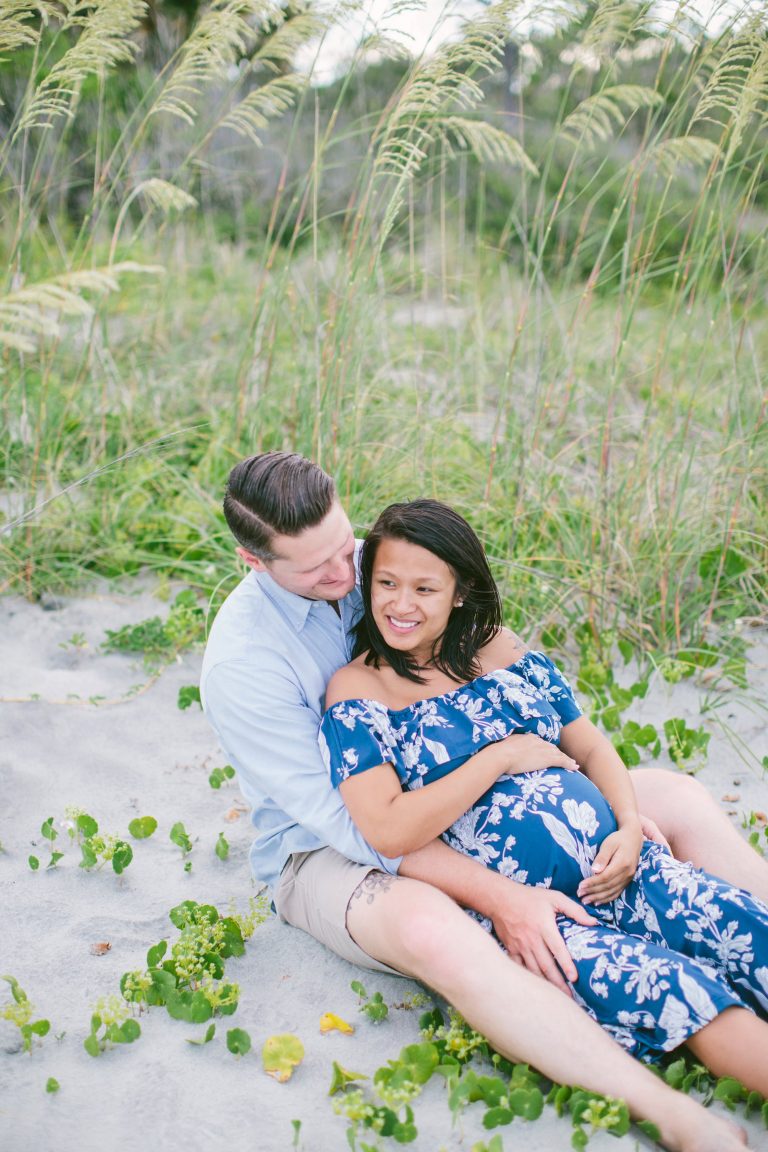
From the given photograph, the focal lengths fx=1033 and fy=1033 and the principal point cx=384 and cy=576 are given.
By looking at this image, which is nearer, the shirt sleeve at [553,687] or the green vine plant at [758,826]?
the shirt sleeve at [553,687]

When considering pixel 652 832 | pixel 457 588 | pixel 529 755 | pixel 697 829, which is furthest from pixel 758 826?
pixel 457 588

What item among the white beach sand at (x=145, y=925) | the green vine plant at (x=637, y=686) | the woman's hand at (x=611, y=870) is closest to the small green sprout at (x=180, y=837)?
the white beach sand at (x=145, y=925)

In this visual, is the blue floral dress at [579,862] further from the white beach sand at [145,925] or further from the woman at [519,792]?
the white beach sand at [145,925]

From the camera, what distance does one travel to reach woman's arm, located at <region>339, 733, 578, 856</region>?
6.89 ft

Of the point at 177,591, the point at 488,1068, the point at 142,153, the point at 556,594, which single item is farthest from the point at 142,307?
the point at 488,1068

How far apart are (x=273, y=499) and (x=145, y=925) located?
105 cm

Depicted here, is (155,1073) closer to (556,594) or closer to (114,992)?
(114,992)

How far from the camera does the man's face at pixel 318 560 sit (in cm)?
226

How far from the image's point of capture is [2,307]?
194 cm

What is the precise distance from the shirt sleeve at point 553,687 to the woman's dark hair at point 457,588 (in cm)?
12

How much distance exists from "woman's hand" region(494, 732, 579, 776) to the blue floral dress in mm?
29

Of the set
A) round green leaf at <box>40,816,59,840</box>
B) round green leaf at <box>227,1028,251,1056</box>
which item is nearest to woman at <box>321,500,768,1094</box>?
round green leaf at <box>227,1028,251,1056</box>

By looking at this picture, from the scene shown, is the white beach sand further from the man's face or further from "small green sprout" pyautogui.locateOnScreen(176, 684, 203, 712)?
the man's face

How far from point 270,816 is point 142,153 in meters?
5.88
